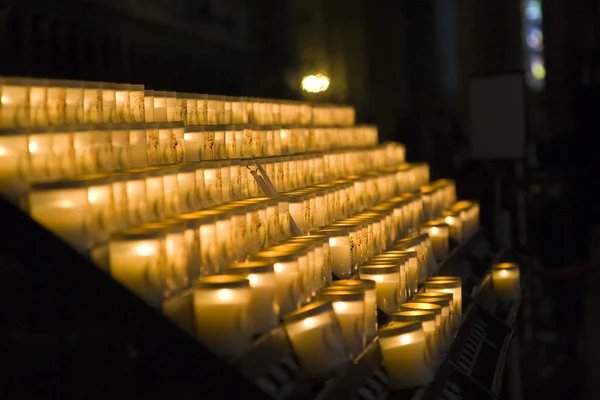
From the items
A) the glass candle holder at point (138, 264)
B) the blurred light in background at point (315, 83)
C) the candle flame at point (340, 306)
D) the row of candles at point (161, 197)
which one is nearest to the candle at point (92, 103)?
the row of candles at point (161, 197)

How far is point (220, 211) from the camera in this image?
2.43 metres

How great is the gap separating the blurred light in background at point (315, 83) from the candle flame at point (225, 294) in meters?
4.19

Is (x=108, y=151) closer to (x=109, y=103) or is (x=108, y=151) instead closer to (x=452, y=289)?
(x=109, y=103)

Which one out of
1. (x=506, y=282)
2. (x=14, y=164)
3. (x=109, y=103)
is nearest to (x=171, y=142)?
(x=109, y=103)

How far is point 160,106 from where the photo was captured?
3.04 meters

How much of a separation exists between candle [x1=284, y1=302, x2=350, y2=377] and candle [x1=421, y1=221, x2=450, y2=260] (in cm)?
201

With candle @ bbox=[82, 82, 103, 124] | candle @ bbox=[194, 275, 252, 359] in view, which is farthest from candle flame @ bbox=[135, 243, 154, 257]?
candle @ bbox=[82, 82, 103, 124]

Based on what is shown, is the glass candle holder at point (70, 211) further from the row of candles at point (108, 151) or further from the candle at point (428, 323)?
the candle at point (428, 323)

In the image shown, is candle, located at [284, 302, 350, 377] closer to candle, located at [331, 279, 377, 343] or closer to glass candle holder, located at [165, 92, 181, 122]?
candle, located at [331, 279, 377, 343]

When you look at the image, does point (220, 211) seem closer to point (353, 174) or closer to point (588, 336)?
point (353, 174)

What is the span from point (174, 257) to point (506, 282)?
8.88 ft

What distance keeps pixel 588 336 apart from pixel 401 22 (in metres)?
2.96

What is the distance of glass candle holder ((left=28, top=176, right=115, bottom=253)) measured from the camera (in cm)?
190

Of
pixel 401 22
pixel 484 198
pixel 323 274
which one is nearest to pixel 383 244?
A: pixel 323 274
